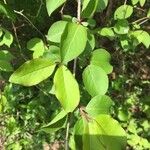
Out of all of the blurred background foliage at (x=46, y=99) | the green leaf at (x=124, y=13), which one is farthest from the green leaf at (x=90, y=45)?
the blurred background foliage at (x=46, y=99)

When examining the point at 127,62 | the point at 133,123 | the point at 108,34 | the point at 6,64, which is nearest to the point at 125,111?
the point at 133,123

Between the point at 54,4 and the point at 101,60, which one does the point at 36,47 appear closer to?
the point at 101,60

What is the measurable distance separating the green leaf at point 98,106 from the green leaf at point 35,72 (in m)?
0.13

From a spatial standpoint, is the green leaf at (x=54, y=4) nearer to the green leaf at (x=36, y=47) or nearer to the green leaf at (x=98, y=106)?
the green leaf at (x=98, y=106)

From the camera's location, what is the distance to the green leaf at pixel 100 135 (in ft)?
2.45

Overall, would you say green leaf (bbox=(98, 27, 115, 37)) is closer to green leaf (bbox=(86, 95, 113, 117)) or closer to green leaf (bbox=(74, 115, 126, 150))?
green leaf (bbox=(86, 95, 113, 117))

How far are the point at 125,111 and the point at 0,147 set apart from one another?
1.08 m

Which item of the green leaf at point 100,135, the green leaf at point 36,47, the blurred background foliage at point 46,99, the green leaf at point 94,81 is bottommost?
the blurred background foliage at point 46,99

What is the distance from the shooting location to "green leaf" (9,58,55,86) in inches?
32.5

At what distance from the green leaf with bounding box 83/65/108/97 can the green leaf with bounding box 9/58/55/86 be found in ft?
0.50

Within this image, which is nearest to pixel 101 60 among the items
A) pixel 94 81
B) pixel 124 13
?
pixel 94 81

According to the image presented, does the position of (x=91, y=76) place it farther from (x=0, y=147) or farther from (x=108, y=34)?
(x=0, y=147)

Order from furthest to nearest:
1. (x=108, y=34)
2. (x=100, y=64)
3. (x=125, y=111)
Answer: (x=125, y=111), (x=108, y=34), (x=100, y=64)

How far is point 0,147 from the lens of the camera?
10.2 ft
